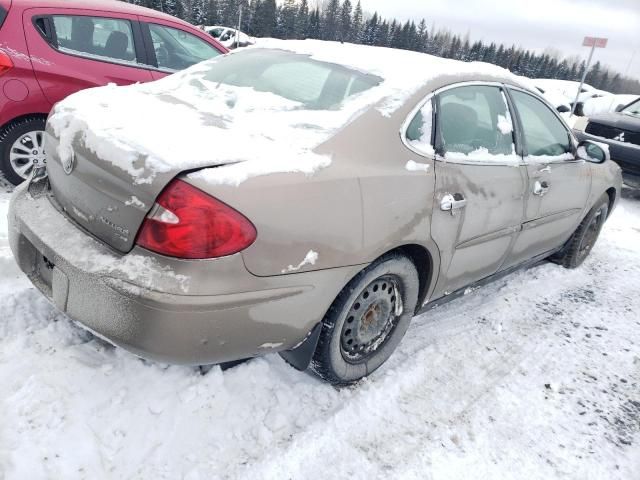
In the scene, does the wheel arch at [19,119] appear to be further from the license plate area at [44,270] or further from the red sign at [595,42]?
the red sign at [595,42]

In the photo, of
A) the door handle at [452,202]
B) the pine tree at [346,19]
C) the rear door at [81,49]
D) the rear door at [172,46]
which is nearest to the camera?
the door handle at [452,202]

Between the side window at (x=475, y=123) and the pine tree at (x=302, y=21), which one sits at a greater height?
the pine tree at (x=302, y=21)

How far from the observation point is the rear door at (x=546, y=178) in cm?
317

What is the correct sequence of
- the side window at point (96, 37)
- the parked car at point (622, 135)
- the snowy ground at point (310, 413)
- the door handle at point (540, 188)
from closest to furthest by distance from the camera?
the snowy ground at point (310, 413) < the door handle at point (540, 188) < the side window at point (96, 37) < the parked car at point (622, 135)

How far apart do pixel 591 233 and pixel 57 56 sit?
16.5ft

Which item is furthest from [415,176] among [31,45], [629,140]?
[629,140]

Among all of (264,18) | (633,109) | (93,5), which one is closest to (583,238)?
(93,5)

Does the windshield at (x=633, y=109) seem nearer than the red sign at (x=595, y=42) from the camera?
Yes

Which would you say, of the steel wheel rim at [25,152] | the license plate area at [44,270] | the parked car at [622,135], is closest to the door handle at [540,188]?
the license plate area at [44,270]

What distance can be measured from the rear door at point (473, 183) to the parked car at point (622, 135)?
5458 mm

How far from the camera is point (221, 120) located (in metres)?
2.21

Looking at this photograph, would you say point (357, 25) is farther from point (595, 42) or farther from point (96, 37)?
point (96, 37)

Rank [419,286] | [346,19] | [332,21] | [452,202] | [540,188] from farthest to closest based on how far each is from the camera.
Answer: [332,21]
[346,19]
[540,188]
[419,286]
[452,202]

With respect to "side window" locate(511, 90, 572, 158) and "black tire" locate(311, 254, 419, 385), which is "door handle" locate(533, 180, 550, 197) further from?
"black tire" locate(311, 254, 419, 385)
